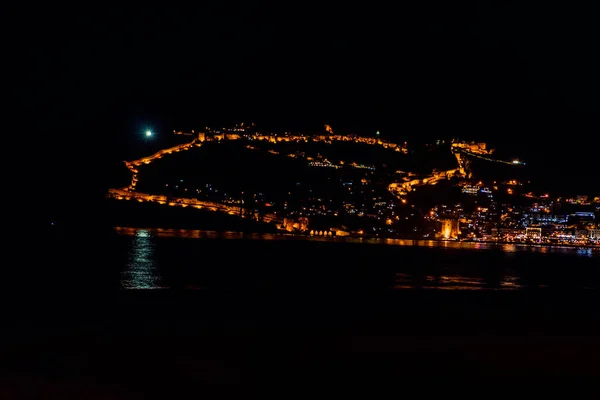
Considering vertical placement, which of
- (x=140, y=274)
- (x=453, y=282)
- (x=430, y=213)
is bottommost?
(x=140, y=274)

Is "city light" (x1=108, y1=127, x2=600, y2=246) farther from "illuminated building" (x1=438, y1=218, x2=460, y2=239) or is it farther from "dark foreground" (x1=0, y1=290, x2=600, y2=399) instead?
"dark foreground" (x1=0, y1=290, x2=600, y2=399)

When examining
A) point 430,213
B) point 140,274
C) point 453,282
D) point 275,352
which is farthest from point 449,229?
point 275,352

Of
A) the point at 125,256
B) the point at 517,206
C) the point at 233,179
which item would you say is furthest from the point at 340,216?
the point at 125,256

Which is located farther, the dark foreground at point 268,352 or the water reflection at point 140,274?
the water reflection at point 140,274

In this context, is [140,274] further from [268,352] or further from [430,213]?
[430,213]

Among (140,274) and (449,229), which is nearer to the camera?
(140,274)

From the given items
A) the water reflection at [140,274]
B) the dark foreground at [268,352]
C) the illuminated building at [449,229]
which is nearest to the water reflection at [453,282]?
the water reflection at [140,274]

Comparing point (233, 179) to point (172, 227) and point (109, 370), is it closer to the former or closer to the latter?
point (172, 227)

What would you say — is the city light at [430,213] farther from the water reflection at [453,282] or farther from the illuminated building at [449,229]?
the water reflection at [453,282]
